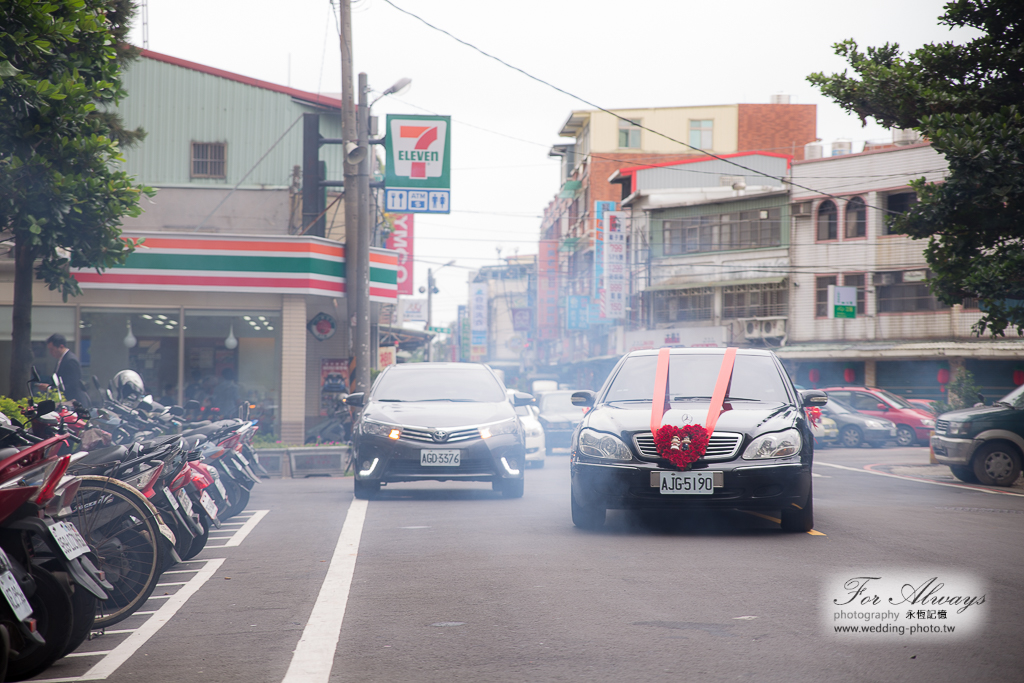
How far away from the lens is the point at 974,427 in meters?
16.1

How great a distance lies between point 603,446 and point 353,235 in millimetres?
13595

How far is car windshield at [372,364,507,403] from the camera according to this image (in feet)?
42.8

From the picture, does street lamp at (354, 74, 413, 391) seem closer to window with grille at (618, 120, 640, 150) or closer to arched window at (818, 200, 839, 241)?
arched window at (818, 200, 839, 241)

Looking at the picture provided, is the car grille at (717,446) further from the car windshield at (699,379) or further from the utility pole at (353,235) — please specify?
the utility pole at (353,235)

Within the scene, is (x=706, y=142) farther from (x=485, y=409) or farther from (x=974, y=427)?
(x=485, y=409)

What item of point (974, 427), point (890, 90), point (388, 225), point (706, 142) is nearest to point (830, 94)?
point (890, 90)

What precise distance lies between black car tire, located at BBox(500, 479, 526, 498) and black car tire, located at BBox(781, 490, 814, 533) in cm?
393

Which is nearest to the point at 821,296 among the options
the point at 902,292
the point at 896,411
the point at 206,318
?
the point at 902,292

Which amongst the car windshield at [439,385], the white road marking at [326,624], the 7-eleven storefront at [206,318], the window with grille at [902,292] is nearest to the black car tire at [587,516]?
the white road marking at [326,624]

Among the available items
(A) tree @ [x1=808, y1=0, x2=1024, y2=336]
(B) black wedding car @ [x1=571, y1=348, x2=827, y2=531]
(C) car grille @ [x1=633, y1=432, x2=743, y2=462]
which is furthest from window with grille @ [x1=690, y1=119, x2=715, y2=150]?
(C) car grille @ [x1=633, y1=432, x2=743, y2=462]

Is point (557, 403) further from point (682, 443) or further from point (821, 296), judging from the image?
point (821, 296)

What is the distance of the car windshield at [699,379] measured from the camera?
31.6ft

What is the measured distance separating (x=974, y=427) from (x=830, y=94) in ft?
18.1

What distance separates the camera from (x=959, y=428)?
16312mm
